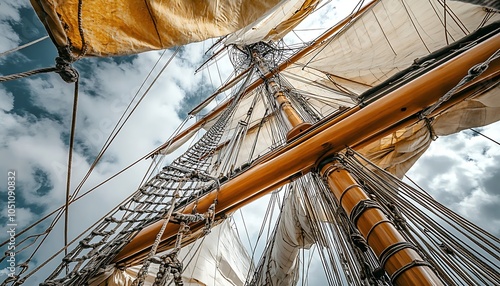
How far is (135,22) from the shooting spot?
1075 millimetres

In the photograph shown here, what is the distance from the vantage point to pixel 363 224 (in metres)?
1.37

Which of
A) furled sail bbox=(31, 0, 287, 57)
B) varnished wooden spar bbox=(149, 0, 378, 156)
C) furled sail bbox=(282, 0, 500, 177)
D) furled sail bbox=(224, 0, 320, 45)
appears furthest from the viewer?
furled sail bbox=(224, 0, 320, 45)

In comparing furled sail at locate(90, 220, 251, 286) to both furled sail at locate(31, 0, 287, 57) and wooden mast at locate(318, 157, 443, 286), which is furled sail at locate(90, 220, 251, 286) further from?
furled sail at locate(31, 0, 287, 57)

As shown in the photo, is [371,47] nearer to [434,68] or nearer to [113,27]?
[434,68]

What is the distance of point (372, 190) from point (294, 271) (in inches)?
99.9

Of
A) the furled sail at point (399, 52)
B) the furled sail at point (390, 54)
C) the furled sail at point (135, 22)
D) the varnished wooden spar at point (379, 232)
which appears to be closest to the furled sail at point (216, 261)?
the furled sail at point (390, 54)

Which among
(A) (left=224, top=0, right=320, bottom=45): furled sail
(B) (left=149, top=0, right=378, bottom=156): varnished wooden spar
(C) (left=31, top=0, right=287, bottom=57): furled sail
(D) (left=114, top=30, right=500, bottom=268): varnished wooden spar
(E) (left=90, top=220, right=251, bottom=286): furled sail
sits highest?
(A) (left=224, top=0, right=320, bottom=45): furled sail

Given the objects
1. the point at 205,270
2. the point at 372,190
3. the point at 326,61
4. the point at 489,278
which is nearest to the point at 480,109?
the point at 372,190

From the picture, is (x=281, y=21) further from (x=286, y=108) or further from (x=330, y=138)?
(x=330, y=138)

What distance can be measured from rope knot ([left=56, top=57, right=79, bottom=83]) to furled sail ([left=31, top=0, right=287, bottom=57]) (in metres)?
0.04

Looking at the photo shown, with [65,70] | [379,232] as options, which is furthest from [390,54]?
[65,70]

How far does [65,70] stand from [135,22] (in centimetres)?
36

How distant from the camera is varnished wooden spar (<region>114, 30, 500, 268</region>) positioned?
1.67 meters

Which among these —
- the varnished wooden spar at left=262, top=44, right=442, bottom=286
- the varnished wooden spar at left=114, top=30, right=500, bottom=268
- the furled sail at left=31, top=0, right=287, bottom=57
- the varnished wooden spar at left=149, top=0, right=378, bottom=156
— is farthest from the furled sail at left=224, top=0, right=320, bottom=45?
the furled sail at left=31, top=0, right=287, bottom=57
